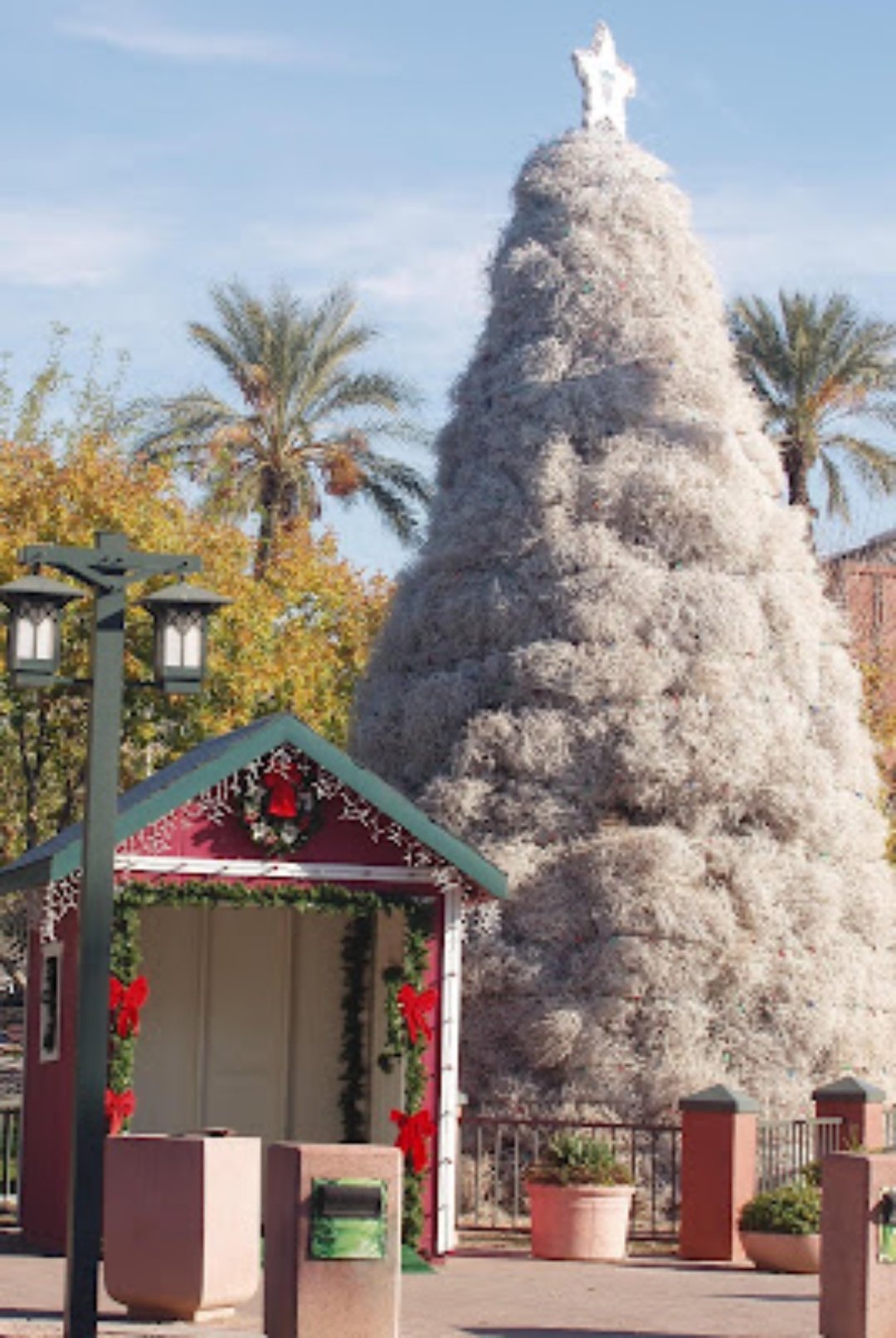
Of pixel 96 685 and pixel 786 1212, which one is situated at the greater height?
pixel 96 685

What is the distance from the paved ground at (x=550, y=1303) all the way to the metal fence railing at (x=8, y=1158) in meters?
2.92

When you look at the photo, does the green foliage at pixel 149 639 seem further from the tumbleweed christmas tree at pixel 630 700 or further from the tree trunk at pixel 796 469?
the tree trunk at pixel 796 469

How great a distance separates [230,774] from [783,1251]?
18.3ft

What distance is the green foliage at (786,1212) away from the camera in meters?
17.9

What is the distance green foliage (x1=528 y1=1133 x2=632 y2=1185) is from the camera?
61.2 feet

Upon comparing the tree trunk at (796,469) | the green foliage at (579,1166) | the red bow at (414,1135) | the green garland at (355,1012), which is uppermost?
the tree trunk at (796,469)

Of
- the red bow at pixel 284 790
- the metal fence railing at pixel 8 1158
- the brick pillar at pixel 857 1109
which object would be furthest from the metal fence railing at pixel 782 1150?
the metal fence railing at pixel 8 1158

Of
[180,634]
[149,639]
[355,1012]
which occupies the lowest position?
[355,1012]

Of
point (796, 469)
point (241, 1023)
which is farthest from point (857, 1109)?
point (796, 469)

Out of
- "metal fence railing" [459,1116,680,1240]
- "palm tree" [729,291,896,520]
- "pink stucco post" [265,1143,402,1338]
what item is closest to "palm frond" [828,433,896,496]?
"palm tree" [729,291,896,520]

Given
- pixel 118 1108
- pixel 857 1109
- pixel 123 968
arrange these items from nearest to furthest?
pixel 118 1108, pixel 123 968, pixel 857 1109

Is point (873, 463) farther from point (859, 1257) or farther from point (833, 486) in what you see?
point (859, 1257)

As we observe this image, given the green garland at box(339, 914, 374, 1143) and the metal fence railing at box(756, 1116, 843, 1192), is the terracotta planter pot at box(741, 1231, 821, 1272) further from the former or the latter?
the green garland at box(339, 914, 374, 1143)

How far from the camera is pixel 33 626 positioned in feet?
42.3
